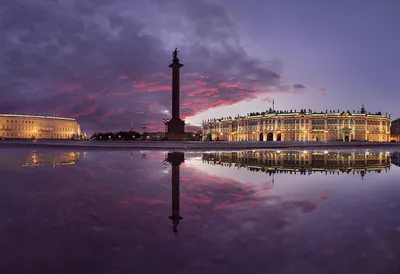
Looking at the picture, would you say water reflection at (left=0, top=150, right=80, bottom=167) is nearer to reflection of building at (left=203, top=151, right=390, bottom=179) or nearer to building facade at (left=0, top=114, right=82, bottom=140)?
reflection of building at (left=203, top=151, right=390, bottom=179)

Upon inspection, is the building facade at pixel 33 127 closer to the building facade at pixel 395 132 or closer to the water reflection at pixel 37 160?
the water reflection at pixel 37 160

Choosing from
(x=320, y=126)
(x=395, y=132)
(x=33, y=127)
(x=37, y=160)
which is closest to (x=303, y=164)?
(x=37, y=160)

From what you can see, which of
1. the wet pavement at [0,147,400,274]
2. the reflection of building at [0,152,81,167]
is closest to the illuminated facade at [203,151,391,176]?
the wet pavement at [0,147,400,274]

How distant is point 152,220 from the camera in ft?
19.6

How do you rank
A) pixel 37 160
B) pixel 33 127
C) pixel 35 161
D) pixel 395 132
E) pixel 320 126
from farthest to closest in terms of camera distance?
1. pixel 395 132
2. pixel 33 127
3. pixel 320 126
4. pixel 37 160
5. pixel 35 161

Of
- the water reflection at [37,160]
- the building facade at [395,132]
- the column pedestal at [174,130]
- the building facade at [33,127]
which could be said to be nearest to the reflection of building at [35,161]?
the water reflection at [37,160]

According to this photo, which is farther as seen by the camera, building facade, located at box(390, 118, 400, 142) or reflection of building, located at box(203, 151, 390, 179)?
building facade, located at box(390, 118, 400, 142)

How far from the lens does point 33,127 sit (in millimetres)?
127875

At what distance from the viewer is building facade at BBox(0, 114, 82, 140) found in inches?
4779

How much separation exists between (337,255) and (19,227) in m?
6.36

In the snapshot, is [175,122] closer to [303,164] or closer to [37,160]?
[37,160]

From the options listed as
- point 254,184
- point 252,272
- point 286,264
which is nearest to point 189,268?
point 252,272

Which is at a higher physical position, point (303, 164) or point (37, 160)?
point (37, 160)

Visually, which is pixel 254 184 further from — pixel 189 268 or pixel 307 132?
pixel 307 132
